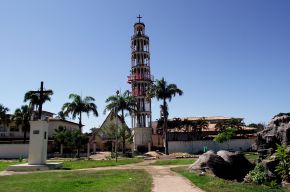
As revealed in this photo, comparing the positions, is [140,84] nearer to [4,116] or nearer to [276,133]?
[4,116]

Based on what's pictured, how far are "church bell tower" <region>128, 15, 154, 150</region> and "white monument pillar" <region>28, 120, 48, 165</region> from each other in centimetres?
2993

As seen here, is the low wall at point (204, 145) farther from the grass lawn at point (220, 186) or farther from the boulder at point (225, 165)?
the grass lawn at point (220, 186)

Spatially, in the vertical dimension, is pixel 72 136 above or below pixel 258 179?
above

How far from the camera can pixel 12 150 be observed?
53.7m

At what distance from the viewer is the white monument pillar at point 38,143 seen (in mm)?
30562

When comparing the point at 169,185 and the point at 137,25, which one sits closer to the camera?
the point at 169,185

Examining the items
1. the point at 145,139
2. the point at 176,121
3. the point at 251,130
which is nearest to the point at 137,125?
the point at 145,139

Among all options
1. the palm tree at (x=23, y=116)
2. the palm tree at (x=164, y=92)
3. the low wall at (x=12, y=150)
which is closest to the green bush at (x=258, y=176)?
the palm tree at (x=164, y=92)

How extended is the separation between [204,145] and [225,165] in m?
34.2

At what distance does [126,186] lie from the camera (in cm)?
1648

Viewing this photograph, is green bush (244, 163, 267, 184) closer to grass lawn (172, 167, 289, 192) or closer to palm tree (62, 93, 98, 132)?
grass lawn (172, 167, 289, 192)

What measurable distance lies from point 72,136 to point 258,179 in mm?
33116

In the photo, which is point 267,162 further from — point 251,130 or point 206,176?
point 251,130

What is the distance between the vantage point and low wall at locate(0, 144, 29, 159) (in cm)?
5350
